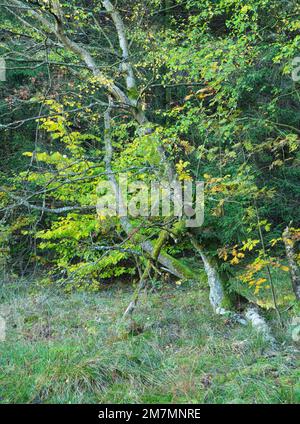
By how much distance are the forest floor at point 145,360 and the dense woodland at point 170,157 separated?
0.22m

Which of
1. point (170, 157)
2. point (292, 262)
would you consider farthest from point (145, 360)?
point (170, 157)

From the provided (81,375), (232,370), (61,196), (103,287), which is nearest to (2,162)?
(61,196)

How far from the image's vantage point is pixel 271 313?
17.9ft

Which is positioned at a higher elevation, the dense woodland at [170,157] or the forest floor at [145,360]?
the dense woodland at [170,157]

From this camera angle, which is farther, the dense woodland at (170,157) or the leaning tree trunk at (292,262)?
the dense woodland at (170,157)

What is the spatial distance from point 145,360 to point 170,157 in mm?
3085

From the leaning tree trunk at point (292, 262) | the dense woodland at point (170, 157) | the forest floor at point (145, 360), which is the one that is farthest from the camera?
the dense woodland at point (170, 157)

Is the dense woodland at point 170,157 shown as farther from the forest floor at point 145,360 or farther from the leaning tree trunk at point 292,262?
the forest floor at point 145,360

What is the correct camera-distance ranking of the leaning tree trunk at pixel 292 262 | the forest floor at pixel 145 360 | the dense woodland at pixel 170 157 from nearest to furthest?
the forest floor at pixel 145 360
the leaning tree trunk at pixel 292 262
the dense woodland at pixel 170 157

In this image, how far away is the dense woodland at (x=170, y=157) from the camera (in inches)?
213

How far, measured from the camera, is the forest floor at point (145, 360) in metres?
3.46

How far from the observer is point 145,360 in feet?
13.5

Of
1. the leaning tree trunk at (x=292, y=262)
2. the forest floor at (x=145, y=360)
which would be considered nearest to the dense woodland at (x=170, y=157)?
the leaning tree trunk at (x=292, y=262)
